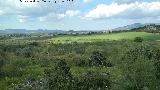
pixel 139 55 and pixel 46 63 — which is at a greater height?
pixel 139 55

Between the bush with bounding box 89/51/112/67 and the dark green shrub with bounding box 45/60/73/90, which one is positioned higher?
the dark green shrub with bounding box 45/60/73/90

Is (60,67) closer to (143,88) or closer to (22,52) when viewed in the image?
(143,88)

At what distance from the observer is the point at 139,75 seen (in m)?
42.5

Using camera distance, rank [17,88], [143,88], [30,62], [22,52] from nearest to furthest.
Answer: [143,88] → [17,88] → [30,62] → [22,52]

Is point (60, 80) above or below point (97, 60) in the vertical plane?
above

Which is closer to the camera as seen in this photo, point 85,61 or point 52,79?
point 52,79

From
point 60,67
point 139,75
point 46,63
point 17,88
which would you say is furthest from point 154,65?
point 46,63

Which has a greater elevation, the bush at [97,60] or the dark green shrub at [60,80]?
the dark green shrub at [60,80]

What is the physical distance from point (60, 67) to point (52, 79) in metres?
4.81

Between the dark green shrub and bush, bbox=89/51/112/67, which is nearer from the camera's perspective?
the dark green shrub

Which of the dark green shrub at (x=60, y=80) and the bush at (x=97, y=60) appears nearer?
the dark green shrub at (x=60, y=80)

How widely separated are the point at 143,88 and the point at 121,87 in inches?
87.4

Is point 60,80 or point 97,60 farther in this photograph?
point 97,60

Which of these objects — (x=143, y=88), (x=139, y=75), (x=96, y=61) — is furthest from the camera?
(x=96, y=61)
